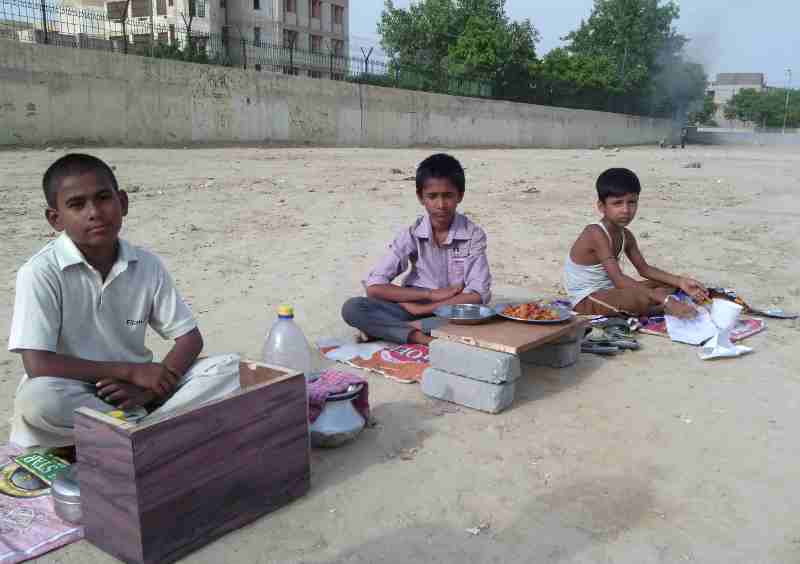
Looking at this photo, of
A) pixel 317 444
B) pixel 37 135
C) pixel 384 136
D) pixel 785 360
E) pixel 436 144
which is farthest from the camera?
pixel 436 144

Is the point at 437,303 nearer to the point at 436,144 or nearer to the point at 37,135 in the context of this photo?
the point at 37,135

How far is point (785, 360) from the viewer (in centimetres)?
409

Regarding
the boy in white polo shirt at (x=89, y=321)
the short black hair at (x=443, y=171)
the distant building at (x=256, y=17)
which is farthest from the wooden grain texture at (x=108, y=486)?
the distant building at (x=256, y=17)

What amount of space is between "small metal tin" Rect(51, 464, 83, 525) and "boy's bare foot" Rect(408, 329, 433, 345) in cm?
222

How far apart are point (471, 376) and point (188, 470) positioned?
1.63 m

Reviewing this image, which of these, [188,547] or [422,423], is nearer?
[188,547]

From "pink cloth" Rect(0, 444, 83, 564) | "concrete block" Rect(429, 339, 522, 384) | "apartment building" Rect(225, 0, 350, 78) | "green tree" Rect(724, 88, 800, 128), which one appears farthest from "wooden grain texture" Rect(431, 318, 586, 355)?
"green tree" Rect(724, 88, 800, 128)

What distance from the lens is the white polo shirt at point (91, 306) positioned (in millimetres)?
2402

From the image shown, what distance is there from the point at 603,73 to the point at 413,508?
44386 millimetres

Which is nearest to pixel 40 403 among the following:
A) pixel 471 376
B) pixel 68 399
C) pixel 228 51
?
pixel 68 399

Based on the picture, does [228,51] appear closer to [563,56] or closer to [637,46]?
[563,56]

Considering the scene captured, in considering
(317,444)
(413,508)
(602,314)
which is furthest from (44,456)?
(602,314)

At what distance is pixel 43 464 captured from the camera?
8.22 ft

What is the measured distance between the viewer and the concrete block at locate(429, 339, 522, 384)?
321 cm
